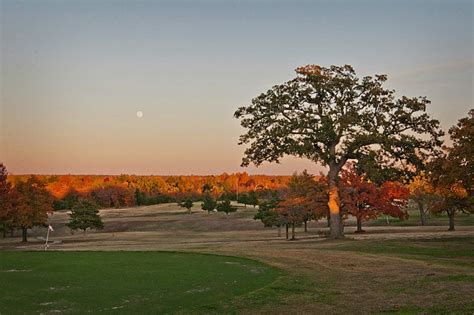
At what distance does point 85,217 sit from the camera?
8400 centimetres

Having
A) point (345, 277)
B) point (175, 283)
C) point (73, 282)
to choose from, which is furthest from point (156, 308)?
point (345, 277)

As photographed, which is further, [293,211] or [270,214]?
[270,214]

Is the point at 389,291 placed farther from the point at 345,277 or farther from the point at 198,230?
the point at 198,230

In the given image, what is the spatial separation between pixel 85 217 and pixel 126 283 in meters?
66.7

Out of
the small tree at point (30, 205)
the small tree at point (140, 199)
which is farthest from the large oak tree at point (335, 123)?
the small tree at point (140, 199)

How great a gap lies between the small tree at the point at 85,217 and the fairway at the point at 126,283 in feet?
179

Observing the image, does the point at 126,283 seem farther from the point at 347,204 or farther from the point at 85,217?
the point at 85,217

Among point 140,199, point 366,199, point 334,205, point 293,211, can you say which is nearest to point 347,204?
point 366,199

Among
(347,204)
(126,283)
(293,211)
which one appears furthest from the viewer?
(347,204)

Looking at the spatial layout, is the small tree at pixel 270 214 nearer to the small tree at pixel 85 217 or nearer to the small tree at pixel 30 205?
the small tree at pixel 85 217

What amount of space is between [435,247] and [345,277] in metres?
18.4

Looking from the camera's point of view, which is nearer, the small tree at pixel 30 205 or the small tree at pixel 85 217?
the small tree at pixel 30 205

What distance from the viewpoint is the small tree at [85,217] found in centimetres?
8394

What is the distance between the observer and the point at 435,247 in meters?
38.1
